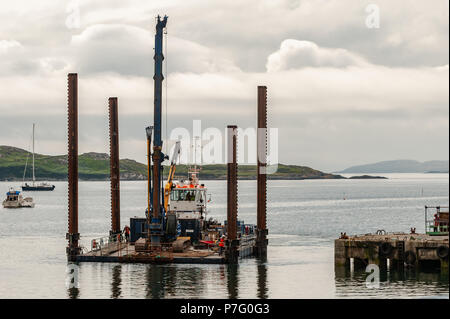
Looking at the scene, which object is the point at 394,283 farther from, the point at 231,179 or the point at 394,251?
the point at 231,179

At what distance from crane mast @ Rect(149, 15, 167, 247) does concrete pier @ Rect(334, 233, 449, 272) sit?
39.4 feet

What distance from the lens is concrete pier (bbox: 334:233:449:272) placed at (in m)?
48.9

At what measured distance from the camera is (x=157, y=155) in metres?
54.2

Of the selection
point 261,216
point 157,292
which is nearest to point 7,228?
point 261,216

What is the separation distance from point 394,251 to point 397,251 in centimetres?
20

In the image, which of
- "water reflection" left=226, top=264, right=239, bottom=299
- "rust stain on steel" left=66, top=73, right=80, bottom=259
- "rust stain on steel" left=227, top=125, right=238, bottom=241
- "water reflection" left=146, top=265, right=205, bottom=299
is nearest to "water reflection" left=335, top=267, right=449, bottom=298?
"water reflection" left=226, top=264, right=239, bottom=299

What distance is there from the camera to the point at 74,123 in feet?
180

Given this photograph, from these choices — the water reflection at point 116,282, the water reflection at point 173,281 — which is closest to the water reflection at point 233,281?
the water reflection at point 173,281

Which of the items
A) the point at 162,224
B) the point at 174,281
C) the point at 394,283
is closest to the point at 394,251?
the point at 394,283

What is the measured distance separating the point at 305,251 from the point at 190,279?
69.1ft

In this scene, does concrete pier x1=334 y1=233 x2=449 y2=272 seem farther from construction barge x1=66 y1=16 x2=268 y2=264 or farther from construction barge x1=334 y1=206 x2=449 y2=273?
construction barge x1=66 y1=16 x2=268 y2=264

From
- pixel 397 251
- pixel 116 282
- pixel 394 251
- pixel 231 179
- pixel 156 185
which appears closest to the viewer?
pixel 116 282

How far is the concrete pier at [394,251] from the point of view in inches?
1927
